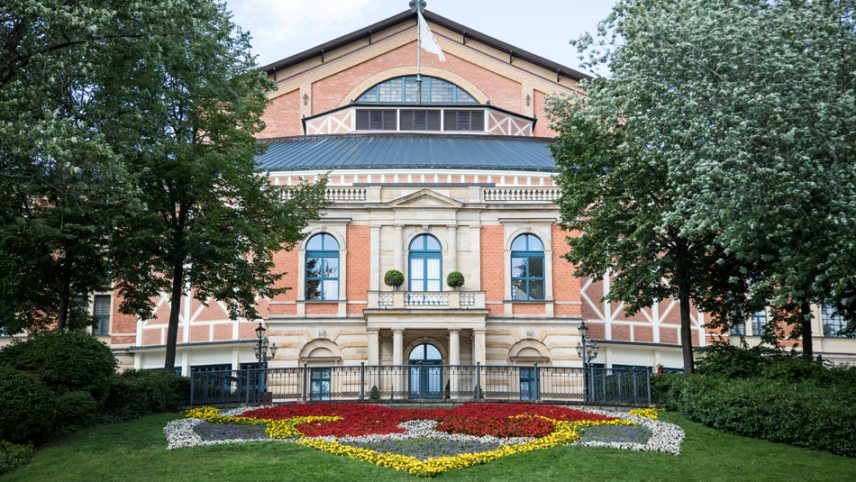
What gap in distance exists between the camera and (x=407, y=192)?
33.7m

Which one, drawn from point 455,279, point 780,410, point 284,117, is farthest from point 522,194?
point 284,117

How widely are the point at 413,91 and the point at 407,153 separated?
12.0 m

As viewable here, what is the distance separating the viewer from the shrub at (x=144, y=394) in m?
19.7

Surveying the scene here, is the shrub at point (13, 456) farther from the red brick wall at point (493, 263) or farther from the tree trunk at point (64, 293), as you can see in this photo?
the red brick wall at point (493, 263)

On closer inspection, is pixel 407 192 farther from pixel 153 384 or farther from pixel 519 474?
pixel 519 474

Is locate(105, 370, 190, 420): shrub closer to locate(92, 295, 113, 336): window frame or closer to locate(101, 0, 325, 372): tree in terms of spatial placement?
locate(101, 0, 325, 372): tree

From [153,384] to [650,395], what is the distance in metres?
13.5

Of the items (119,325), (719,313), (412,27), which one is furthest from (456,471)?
(412,27)

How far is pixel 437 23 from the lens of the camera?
53.0 m

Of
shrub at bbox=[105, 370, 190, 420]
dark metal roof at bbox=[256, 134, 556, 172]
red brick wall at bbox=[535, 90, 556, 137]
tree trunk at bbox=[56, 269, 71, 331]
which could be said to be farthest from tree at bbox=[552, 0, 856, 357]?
red brick wall at bbox=[535, 90, 556, 137]

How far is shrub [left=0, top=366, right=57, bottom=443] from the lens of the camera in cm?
1517

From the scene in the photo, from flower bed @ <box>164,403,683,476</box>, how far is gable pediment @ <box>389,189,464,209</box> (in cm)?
1308

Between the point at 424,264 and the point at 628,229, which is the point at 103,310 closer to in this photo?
the point at 424,264

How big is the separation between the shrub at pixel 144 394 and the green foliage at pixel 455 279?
1214 cm
